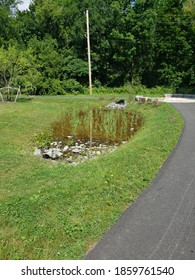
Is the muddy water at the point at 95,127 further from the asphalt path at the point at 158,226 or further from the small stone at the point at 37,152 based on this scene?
the asphalt path at the point at 158,226

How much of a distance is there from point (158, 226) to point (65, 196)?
1678 millimetres

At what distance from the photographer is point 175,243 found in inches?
125

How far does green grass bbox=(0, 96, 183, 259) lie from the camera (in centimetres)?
327

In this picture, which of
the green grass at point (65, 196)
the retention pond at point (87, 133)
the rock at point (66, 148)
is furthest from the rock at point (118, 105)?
the green grass at point (65, 196)

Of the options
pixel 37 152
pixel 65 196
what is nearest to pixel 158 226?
pixel 65 196

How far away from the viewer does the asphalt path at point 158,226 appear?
3.03 m

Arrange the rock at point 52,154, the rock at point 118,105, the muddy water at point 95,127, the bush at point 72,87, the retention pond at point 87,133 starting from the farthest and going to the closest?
the bush at point 72,87 → the rock at point 118,105 → the muddy water at point 95,127 → the retention pond at point 87,133 → the rock at point 52,154

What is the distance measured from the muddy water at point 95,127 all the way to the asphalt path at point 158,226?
13.8ft

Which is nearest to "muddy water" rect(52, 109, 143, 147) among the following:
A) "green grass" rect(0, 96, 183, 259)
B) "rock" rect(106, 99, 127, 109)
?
"rock" rect(106, 99, 127, 109)

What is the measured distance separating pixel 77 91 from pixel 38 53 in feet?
17.4

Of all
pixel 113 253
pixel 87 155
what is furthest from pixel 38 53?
pixel 113 253

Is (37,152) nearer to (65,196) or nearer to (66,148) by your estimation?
(66,148)

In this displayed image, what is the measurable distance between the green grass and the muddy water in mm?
1874

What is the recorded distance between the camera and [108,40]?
25406 millimetres
